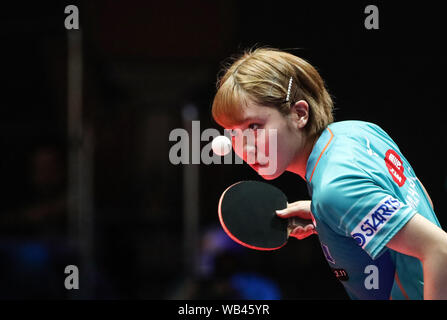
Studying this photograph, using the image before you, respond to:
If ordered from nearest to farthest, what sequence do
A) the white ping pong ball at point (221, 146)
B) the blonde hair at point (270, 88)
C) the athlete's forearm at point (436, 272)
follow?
the athlete's forearm at point (436, 272), the blonde hair at point (270, 88), the white ping pong ball at point (221, 146)

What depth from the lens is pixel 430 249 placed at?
3.06ft

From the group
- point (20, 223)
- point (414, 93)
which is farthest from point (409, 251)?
point (20, 223)

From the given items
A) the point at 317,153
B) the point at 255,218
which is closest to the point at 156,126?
the point at 255,218

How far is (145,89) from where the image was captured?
3.83 m

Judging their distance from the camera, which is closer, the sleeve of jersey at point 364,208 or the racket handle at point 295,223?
the sleeve of jersey at point 364,208

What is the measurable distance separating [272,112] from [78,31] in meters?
2.48

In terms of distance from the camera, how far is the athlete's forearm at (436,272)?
3.03ft

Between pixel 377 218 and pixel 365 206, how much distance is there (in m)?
0.03

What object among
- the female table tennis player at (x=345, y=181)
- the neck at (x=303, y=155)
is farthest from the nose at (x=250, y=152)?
the neck at (x=303, y=155)

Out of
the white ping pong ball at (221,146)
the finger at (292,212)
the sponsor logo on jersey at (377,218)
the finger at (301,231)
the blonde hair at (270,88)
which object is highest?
the blonde hair at (270,88)

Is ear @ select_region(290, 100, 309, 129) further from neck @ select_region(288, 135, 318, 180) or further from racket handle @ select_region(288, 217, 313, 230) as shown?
racket handle @ select_region(288, 217, 313, 230)

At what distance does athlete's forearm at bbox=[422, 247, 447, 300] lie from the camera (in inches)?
36.4

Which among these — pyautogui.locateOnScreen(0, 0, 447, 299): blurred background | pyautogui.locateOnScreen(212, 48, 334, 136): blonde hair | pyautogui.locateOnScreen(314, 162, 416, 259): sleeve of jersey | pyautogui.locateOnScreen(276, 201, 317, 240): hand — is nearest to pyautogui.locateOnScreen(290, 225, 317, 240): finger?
pyautogui.locateOnScreen(276, 201, 317, 240): hand

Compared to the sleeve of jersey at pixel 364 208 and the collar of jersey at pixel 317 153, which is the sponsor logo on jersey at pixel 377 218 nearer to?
the sleeve of jersey at pixel 364 208
